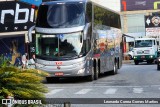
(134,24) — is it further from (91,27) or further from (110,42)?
(91,27)

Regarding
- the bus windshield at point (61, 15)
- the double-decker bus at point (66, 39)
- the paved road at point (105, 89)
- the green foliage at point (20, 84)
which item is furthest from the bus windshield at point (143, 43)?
the green foliage at point (20, 84)

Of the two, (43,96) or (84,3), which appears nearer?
(43,96)

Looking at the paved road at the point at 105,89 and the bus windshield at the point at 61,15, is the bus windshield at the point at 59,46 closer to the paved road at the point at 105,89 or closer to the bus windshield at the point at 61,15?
the bus windshield at the point at 61,15

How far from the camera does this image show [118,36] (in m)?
34.7

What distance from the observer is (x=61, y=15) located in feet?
80.2

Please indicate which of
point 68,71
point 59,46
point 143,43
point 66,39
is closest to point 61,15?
point 66,39

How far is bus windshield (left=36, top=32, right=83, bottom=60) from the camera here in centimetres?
2428

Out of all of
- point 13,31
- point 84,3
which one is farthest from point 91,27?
point 13,31

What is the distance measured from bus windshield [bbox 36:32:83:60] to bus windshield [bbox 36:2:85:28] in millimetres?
531

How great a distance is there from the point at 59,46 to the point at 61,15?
4.92ft

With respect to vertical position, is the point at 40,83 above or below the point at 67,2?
below

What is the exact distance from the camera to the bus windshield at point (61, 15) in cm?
2431

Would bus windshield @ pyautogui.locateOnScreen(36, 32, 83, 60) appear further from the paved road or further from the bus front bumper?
the paved road

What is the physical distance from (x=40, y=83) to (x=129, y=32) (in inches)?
3375
